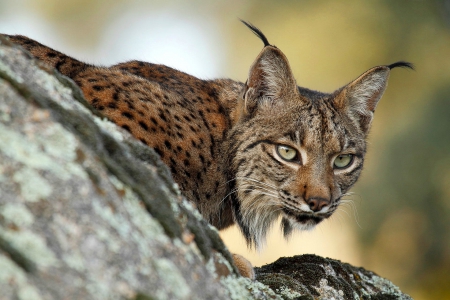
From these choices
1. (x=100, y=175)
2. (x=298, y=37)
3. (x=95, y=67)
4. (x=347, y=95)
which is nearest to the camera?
(x=100, y=175)

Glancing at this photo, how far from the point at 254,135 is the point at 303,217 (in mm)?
753

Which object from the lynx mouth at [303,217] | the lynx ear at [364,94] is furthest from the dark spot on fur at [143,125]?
the lynx ear at [364,94]

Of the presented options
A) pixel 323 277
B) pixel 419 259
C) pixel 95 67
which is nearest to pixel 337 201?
pixel 323 277

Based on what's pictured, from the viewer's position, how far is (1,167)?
5.19ft

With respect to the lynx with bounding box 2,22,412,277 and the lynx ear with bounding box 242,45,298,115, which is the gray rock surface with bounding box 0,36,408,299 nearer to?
the lynx with bounding box 2,22,412,277

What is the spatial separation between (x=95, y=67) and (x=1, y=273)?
10.0 feet

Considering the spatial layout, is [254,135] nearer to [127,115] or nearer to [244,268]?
[127,115]

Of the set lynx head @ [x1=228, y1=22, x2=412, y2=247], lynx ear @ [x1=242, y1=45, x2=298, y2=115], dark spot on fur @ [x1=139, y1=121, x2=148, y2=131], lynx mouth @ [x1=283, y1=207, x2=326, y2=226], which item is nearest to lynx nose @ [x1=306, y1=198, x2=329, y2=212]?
lynx head @ [x1=228, y1=22, x2=412, y2=247]

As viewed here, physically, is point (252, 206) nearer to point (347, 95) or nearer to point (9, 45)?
point (347, 95)

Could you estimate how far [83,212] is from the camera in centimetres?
164

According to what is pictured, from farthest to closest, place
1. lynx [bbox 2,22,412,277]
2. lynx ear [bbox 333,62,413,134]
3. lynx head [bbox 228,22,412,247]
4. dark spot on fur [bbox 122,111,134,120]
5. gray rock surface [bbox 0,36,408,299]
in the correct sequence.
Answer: lynx ear [bbox 333,62,413,134], lynx head [bbox 228,22,412,247], lynx [bbox 2,22,412,277], dark spot on fur [bbox 122,111,134,120], gray rock surface [bbox 0,36,408,299]

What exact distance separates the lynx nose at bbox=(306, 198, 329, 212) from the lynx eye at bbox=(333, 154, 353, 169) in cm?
47

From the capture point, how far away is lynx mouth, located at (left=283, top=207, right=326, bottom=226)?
424 cm

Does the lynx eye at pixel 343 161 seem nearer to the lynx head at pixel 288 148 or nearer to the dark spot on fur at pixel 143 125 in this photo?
the lynx head at pixel 288 148
